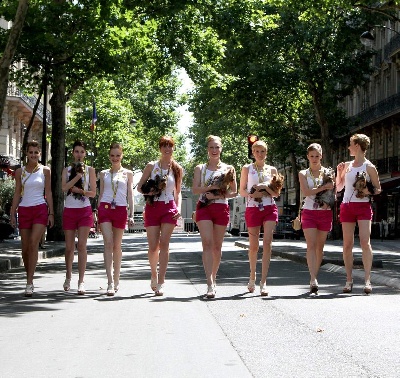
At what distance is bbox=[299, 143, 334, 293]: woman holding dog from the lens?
41.2ft

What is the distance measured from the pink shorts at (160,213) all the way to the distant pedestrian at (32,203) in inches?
51.8

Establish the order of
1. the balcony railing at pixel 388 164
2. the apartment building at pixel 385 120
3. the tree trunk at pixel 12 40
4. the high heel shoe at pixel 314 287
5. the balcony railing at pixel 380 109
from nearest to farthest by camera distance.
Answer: the high heel shoe at pixel 314 287
the tree trunk at pixel 12 40
the apartment building at pixel 385 120
the balcony railing at pixel 380 109
the balcony railing at pixel 388 164

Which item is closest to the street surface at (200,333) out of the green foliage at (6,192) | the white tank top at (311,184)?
the white tank top at (311,184)

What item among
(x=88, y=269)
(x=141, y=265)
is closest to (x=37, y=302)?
(x=88, y=269)

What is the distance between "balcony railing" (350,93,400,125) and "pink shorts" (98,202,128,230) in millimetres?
43649

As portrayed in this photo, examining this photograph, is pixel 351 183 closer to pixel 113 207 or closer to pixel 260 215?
pixel 260 215

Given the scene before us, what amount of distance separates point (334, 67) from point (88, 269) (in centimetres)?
2918

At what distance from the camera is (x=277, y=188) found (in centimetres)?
1212

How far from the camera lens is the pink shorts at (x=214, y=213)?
1191 centimetres

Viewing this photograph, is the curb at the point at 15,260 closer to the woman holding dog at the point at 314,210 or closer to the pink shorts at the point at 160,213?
the pink shorts at the point at 160,213

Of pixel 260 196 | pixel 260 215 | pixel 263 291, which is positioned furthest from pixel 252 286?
pixel 260 196

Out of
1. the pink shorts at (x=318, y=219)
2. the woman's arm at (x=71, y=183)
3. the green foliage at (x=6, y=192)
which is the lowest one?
the pink shorts at (x=318, y=219)

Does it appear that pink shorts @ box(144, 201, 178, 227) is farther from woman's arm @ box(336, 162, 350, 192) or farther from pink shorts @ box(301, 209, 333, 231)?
woman's arm @ box(336, 162, 350, 192)

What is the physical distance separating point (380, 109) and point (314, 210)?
4845cm
